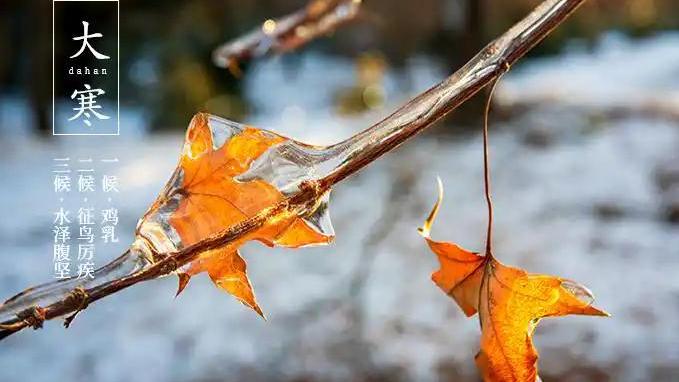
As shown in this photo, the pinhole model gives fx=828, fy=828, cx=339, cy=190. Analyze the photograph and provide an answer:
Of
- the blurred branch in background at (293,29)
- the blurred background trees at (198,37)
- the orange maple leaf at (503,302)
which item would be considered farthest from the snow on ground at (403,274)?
the orange maple leaf at (503,302)

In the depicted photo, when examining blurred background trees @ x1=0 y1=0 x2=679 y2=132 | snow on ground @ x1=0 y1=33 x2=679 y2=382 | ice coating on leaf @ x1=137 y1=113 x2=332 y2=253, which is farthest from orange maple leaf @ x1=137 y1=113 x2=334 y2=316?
blurred background trees @ x1=0 y1=0 x2=679 y2=132

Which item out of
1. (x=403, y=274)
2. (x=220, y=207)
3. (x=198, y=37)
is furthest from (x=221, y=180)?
(x=198, y=37)

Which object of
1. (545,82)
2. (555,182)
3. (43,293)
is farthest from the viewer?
(545,82)

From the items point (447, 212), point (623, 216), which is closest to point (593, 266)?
point (623, 216)

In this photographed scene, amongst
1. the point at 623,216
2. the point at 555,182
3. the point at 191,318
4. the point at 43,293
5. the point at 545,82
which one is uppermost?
the point at 545,82

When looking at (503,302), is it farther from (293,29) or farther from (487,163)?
(293,29)

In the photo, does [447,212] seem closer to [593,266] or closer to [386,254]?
[386,254]

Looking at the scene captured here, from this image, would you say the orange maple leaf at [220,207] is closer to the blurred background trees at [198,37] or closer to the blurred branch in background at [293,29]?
the blurred branch in background at [293,29]
